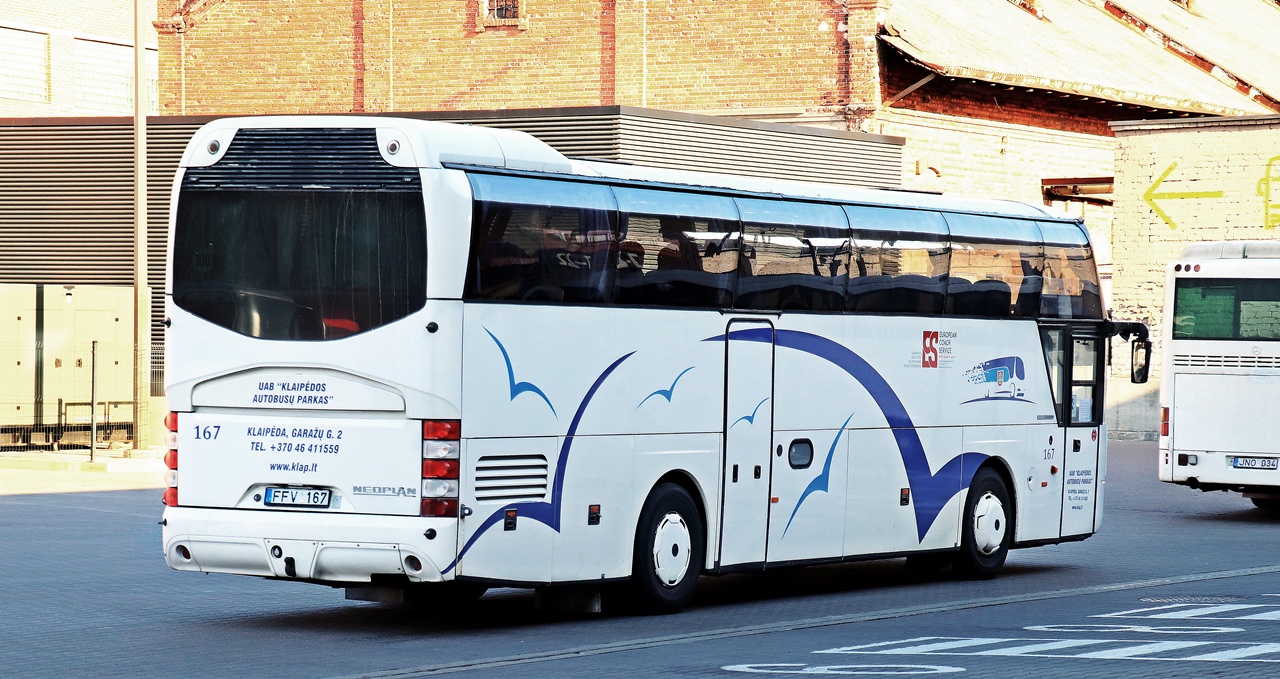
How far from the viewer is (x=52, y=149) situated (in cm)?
3525

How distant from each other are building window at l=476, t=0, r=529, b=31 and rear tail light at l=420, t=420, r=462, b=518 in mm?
31107

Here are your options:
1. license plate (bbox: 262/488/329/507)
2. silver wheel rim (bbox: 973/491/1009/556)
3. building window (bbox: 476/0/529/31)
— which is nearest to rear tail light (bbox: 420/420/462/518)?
license plate (bbox: 262/488/329/507)

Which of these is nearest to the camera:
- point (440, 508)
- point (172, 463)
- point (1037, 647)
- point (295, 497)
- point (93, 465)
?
point (1037, 647)

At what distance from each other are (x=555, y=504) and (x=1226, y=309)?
1289cm

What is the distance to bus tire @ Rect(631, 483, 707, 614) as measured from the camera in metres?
13.1

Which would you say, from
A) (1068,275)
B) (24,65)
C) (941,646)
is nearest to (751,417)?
(941,646)

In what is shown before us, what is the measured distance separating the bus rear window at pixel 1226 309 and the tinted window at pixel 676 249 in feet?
35.5

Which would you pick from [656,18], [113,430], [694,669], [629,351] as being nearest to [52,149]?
[113,430]

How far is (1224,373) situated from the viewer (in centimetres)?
2286

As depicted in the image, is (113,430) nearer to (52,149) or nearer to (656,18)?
(52,149)

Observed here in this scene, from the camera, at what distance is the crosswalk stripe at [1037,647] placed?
11.1m

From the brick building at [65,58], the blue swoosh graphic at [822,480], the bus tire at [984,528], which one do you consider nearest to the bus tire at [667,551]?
the blue swoosh graphic at [822,480]

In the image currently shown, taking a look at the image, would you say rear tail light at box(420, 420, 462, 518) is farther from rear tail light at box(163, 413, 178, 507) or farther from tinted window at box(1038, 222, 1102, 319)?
tinted window at box(1038, 222, 1102, 319)

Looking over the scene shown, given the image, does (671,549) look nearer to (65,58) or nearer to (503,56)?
(503,56)
